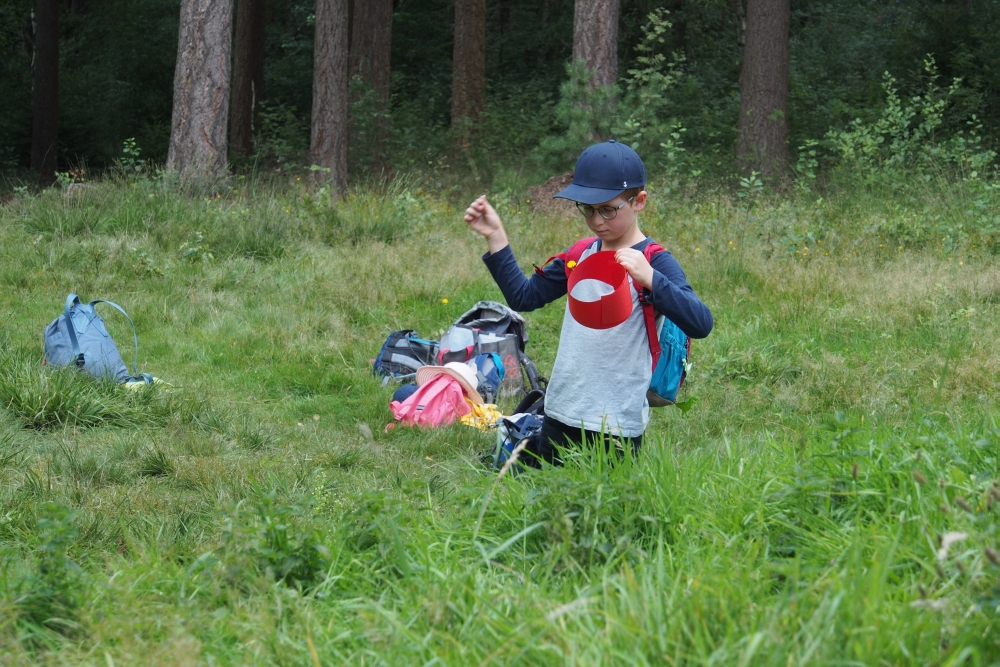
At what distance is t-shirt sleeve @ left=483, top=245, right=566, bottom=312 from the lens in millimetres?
3904

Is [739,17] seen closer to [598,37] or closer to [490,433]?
[598,37]

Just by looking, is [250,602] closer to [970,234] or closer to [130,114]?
[970,234]

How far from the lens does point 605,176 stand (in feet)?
11.7

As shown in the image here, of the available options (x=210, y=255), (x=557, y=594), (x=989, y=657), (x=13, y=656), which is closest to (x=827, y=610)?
(x=989, y=657)

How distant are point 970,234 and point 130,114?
73.5 feet

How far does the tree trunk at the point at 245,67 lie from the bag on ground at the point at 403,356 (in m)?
16.0

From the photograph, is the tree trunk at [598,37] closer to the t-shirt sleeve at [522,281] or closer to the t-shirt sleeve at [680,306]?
the t-shirt sleeve at [522,281]

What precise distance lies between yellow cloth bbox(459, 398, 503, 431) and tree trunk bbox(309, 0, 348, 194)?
38.1 feet

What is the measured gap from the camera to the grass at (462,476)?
2447 mm

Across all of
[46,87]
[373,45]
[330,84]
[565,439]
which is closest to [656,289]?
[565,439]

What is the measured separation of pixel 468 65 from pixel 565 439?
56.3 ft

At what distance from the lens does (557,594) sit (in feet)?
8.82

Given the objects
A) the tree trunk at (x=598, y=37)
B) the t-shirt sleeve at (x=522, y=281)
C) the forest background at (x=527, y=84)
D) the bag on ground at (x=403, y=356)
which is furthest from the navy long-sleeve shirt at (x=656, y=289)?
the tree trunk at (x=598, y=37)

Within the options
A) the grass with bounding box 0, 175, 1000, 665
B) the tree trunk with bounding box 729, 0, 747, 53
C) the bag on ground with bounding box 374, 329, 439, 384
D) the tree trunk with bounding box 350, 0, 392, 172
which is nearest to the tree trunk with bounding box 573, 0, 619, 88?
the grass with bounding box 0, 175, 1000, 665
